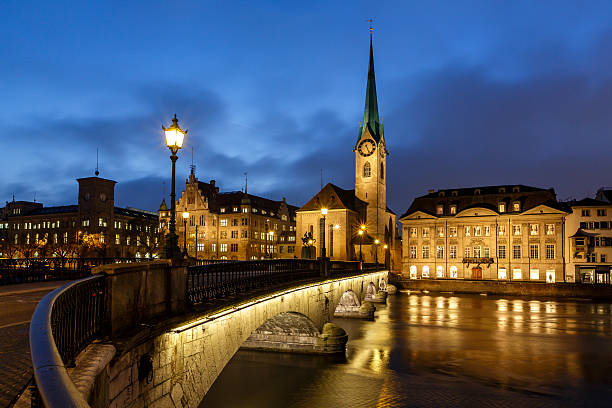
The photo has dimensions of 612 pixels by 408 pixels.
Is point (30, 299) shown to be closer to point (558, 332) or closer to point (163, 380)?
point (163, 380)

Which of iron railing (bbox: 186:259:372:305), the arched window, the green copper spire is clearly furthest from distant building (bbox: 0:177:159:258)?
iron railing (bbox: 186:259:372:305)

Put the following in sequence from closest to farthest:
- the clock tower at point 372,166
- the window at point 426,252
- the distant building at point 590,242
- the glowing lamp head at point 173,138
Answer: the glowing lamp head at point 173,138, the distant building at point 590,242, the window at point 426,252, the clock tower at point 372,166

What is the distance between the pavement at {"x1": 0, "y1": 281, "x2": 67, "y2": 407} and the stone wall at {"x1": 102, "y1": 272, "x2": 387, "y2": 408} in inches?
56.2

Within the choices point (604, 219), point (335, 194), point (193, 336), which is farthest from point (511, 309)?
point (193, 336)

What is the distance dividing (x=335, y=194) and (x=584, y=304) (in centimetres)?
4101

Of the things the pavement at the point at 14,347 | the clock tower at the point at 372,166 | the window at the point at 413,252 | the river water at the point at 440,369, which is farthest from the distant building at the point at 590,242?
the pavement at the point at 14,347

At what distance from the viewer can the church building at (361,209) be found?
8062 cm

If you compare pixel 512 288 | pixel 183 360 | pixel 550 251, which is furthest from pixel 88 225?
pixel 183 360

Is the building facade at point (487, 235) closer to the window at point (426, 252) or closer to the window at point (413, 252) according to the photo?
the window at point (426, 252)

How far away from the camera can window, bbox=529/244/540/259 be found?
73.1m

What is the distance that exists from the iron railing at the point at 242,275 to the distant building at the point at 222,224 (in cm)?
6141

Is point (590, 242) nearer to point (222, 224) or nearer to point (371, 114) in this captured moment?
point (371, 114)

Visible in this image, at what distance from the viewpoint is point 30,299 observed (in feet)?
47.8

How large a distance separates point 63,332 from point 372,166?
82287 mm
